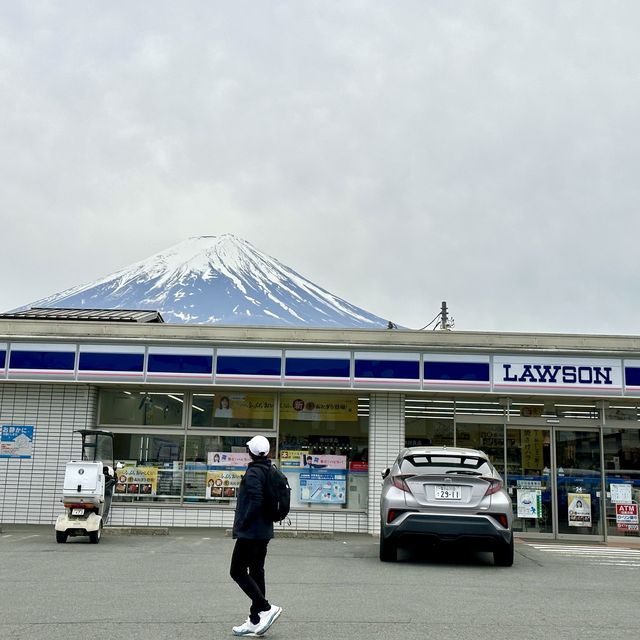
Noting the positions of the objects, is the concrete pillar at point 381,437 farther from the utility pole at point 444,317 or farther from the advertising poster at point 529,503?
the utility pole at point 444,317

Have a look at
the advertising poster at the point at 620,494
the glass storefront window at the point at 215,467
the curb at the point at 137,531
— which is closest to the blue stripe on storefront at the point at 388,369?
the glass storefront window at the point at 215,467

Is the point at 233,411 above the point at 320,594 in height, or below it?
above

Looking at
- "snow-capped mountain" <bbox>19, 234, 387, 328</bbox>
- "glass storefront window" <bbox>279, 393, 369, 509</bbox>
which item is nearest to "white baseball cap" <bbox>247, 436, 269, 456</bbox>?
"glass storefront window" <bbox>279, 393, 369, 509</bbox>

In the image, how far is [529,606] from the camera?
23.7ft

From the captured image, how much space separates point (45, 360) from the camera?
1538cm

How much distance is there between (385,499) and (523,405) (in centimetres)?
641

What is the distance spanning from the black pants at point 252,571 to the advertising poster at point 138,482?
10.1 m

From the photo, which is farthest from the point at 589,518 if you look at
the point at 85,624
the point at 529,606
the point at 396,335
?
the point at 85,624

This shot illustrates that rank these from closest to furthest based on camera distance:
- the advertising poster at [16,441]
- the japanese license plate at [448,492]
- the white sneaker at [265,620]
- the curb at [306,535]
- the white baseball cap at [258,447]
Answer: the white sneaker at [265,620], the white baseball cap at [258,447], the japanese license plate at [448,492], the curb at [306,535], the advertising poster at [16,441]

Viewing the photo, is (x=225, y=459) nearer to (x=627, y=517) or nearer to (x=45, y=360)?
(x=45, y=360)

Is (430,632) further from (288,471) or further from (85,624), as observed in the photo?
(288,471)

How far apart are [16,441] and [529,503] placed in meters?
9.65

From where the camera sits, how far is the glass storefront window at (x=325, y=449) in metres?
15.7

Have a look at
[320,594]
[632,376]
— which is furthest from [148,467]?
[632,376]
